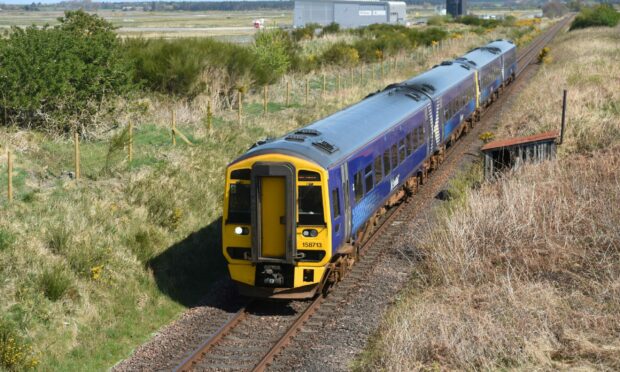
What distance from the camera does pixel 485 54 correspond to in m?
36.2

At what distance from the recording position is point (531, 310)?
1102 cm

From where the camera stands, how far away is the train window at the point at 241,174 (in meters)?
13.0

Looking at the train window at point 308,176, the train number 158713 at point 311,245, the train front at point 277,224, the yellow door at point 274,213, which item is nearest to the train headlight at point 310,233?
the train front at point 277,224

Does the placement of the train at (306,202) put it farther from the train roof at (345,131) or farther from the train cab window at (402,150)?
the train cab window at (402,150)

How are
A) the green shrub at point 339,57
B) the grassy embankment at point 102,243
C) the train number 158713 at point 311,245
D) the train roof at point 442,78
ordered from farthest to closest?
the green shrub at point 339,57 → the train roof at point 442,78 → the train number 158713 at point 311,245 → the grassy embankment at point 102,243

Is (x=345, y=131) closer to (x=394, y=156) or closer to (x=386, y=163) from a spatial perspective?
(x=386, y=163)

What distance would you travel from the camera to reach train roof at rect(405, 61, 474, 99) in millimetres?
23094

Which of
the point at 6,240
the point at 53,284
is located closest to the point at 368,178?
the point at 53,284

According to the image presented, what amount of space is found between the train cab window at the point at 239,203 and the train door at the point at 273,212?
35 centimetres

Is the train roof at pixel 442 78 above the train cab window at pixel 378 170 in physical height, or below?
above

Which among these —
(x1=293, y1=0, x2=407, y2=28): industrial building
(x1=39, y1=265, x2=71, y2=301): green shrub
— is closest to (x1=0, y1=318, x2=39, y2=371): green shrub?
(x1=39, y1=265, x2=71, y2=301): green shrub

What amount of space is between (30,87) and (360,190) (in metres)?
10.3

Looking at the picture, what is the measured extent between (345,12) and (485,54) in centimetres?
7273

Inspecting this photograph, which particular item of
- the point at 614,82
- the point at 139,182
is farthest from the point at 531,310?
the point at 614,82
